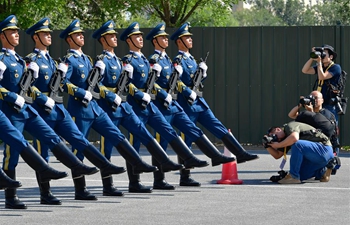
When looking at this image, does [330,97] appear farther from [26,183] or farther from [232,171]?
[26,183]

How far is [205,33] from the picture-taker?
66.5 ft

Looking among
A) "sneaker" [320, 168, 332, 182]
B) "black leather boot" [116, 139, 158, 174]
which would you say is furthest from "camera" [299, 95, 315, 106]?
"black leather boot" [116, 139, 158, 174]

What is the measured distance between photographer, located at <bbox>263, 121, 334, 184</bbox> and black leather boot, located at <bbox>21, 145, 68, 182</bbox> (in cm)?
359

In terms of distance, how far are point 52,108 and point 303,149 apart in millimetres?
3473

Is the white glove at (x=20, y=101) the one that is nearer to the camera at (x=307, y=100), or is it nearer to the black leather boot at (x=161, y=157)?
the black leather boot at (x=161, y=157)

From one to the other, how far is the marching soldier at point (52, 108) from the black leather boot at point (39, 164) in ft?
1.59

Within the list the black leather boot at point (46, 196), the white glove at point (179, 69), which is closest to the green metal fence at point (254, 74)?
the white glove at point (179, 69)

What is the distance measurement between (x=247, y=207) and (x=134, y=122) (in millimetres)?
1856

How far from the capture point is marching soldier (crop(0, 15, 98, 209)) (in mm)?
11781

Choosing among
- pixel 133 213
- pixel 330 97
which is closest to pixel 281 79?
pixel 330 97

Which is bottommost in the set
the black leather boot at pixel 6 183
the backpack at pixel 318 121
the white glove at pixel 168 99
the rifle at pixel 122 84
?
the black leather boot at pixel 6 183

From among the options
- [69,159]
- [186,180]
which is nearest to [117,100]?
[69,159]

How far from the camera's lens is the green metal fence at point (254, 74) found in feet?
65.6

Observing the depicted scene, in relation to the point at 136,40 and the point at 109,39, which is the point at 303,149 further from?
the point at 109,39
